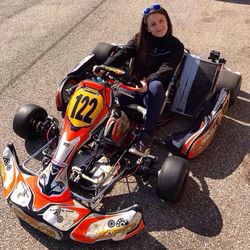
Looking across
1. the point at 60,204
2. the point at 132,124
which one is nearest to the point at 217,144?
the point at 132,124

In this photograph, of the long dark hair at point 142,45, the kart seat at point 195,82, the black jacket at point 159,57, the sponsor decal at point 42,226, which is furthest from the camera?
the kart seat at point 195,82

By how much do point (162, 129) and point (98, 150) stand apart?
927mm

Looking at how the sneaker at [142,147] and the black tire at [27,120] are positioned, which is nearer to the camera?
the sneaker at [142,147]

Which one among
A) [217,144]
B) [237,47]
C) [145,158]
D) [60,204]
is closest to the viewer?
[60,204]

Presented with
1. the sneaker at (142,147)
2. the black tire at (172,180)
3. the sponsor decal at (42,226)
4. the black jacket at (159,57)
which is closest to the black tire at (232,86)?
the black jacket at (159,57)

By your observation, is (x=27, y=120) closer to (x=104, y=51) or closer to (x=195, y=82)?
(x=104, y=51)

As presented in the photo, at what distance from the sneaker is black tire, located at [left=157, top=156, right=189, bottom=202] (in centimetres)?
32

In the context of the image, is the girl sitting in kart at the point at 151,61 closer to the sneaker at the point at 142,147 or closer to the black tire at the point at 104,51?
the sneaker at the point at 142,147

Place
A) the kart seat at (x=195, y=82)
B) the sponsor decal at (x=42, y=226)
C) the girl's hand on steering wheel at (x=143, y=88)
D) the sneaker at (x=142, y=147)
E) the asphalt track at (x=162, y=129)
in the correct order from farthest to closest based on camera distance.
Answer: the kart seat at (x=195, y=82) → the sneaker at (x=142, y=147) → the girl's hand on steering wheel at (x=143, y=88) → the asphalt track at (x=162, y=129) → the sponsor decal at (x=42, y=226)

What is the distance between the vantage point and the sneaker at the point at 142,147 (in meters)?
3.27

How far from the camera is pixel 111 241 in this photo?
2850 millimetres

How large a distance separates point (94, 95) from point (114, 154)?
60cm

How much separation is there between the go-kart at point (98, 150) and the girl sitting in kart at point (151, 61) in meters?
0.11

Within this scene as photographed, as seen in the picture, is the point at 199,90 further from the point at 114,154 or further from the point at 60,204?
the point at 60,204
